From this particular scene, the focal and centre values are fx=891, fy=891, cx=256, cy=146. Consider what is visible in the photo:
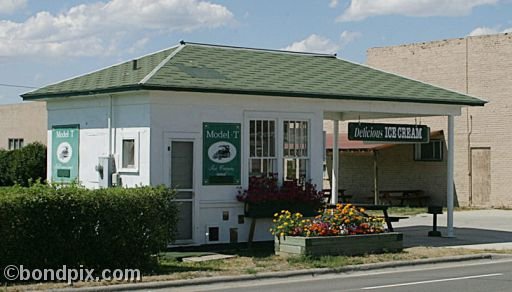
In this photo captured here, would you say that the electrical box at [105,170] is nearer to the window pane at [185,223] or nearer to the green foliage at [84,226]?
the window pane at [185,223]

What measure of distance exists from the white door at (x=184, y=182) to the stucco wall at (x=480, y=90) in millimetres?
21713

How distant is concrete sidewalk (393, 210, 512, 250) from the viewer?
2199 cm

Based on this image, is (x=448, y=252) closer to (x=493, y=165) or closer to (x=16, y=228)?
(x=16, y=228)

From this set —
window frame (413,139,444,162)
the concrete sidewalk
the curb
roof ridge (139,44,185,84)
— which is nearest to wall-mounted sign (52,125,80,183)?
roof ridge (139,44,185,84)

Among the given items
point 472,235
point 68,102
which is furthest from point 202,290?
point 472,235

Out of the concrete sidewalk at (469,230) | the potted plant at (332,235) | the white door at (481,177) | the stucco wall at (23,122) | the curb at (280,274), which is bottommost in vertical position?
the curb at (280,274)

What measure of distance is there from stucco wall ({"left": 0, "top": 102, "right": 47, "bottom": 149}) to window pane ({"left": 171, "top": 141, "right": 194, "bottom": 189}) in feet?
117

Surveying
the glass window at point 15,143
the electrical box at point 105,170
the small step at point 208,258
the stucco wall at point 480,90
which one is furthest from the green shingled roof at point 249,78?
the glass window at point 15,143

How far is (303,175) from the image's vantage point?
2094cm

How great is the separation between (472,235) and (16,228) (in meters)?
14.2

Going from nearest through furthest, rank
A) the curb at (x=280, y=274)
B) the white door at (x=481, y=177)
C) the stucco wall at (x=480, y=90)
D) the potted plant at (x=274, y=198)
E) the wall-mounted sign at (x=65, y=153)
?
the curb at (x=280, y=274) → the potted plant at (x=274, y=198) → the wall-mounted sign at (x=65, y=153) → the stucco wall at (x=480, y=90) → the white door at (x=481, y=177)

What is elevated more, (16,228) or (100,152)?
(100,152)

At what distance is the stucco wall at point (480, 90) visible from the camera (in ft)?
123

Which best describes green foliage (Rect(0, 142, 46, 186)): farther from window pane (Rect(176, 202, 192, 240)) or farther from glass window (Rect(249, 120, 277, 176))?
window pane (Rect(176, 202, 192, 240))
